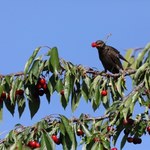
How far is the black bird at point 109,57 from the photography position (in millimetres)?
7770

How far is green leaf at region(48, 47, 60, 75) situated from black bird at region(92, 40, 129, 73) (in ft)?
9.14

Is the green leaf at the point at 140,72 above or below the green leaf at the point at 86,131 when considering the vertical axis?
above

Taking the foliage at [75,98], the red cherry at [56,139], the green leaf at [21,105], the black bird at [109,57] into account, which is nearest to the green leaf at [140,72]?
the foliage at [75,98]

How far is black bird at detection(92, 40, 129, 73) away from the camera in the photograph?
777 centimetres

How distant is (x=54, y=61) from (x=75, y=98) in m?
0.45

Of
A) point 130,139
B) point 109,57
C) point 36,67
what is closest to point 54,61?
point 36,67

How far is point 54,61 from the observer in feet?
15.8

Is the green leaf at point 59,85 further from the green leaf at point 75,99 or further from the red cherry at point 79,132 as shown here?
the red cherry at point 79,132

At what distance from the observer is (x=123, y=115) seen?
434 centimetres

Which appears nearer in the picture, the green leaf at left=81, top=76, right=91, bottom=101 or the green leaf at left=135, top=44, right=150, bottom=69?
the green leaf at left=135, top=44, right=150, bottom=69

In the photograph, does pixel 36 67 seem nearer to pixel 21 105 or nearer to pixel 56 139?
pixel 21 105

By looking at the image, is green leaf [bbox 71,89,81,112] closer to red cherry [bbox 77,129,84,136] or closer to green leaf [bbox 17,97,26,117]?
green leaf [bbox 17,97,26,117]

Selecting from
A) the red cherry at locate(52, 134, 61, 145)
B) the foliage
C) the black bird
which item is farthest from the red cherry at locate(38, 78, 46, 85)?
the black bird

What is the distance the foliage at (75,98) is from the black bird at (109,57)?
214 centimetres
